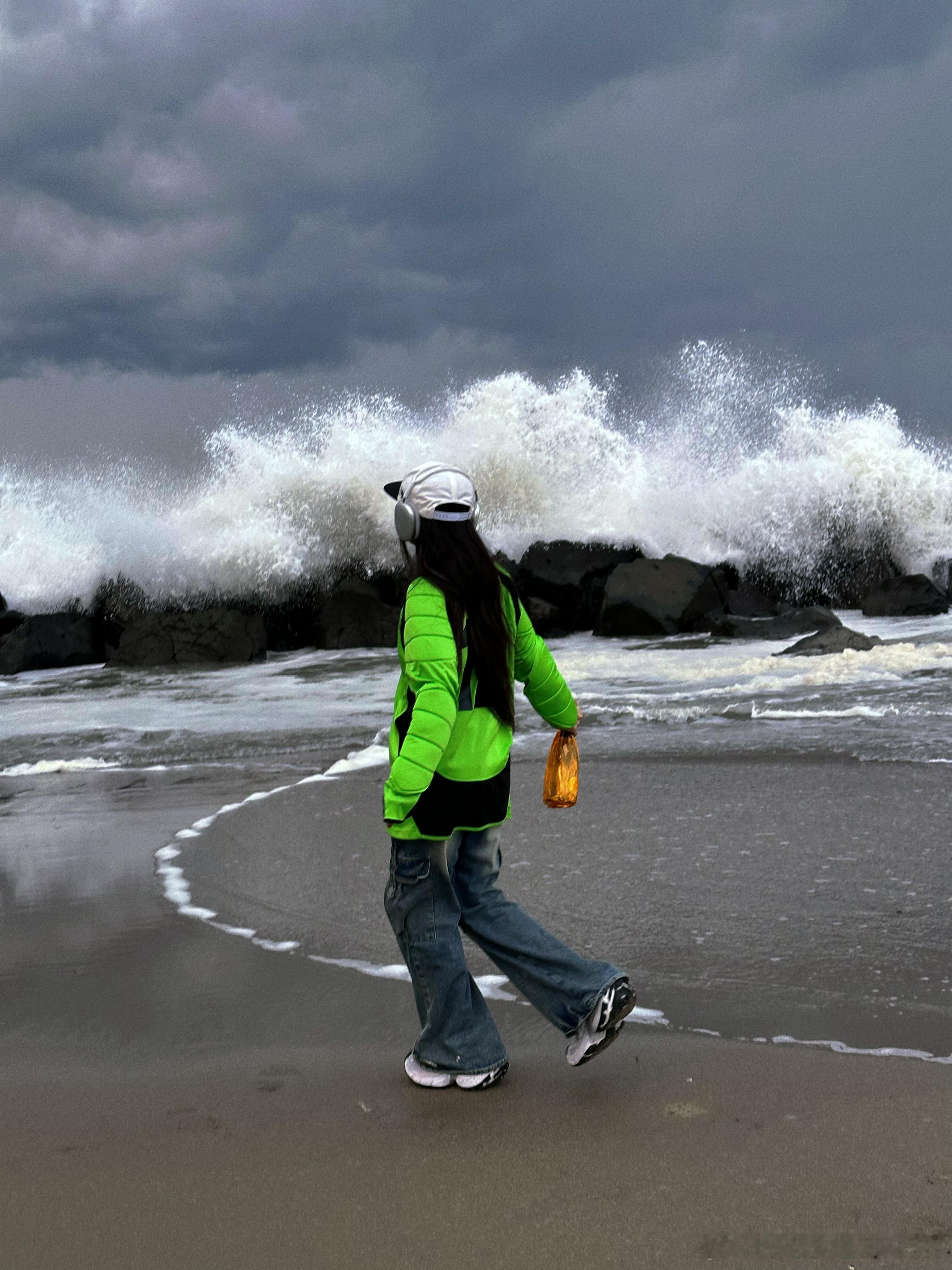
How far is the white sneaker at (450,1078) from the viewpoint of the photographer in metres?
2.71

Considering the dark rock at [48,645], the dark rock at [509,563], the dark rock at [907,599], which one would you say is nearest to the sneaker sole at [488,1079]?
the dark rock at [48,645]

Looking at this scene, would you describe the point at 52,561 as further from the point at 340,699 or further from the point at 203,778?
the point at 203,778

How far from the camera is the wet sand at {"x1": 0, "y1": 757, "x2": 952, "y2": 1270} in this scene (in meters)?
2.05

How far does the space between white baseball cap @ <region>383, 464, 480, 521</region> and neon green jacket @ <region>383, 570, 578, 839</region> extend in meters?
0.17

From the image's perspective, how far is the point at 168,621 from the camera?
15.9 meters

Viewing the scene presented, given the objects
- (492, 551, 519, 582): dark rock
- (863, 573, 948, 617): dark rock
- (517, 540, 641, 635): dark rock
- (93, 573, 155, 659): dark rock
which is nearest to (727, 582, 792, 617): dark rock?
(863, 573, 948, 617): dark rock

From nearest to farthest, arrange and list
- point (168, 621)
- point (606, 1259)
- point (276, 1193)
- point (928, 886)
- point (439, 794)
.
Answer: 1. point (606, 1259)
2. point (276, 1193)
3. point (439, 794)
4. point (928, 886)
5. point (168, 621)

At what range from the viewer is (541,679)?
3.05m

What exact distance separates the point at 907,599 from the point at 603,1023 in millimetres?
14878

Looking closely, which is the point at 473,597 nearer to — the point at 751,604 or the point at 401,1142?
the point at 401,1142

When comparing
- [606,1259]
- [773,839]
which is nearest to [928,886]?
[773,839]

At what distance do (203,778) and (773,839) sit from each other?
3568mm

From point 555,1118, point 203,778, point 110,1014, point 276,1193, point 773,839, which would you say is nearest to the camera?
point 276,1193

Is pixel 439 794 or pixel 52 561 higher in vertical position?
pixel 52 561
